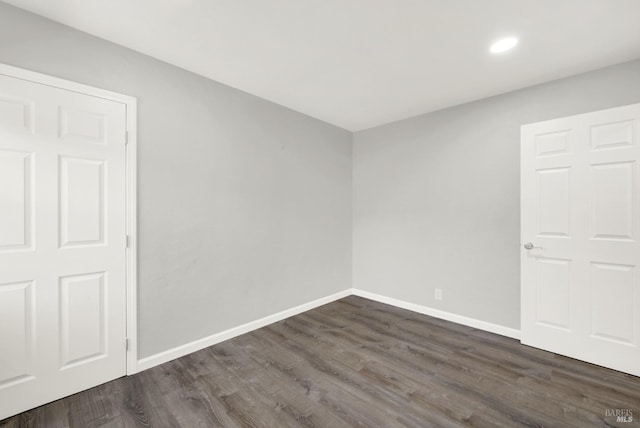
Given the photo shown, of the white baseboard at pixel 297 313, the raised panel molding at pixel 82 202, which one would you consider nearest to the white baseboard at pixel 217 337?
the white baseboard at pixel 297 313

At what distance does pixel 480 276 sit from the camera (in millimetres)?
3055

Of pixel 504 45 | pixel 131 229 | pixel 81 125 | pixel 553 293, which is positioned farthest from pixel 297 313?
pixel 504 45

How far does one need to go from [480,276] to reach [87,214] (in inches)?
150

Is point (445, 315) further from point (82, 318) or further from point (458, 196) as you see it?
point (82, 318)

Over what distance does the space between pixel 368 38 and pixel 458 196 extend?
2.10 m

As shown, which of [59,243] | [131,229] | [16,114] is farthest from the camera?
[131,229]

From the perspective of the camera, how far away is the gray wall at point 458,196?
2.67 metres

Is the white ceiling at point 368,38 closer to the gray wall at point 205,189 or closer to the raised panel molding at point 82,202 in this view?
the gray wall at point 205,189

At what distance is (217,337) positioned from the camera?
106 inches

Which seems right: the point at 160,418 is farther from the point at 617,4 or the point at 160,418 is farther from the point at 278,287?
the point at 617,4

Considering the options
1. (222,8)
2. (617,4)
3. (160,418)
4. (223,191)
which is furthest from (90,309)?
(617,4)

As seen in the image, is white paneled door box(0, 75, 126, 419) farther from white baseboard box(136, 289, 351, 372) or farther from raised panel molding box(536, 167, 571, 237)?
raised panel molding box(536, 167, 571, 237)

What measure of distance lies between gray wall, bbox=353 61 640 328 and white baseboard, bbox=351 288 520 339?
0.06 m

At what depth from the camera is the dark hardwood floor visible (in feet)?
5.66
